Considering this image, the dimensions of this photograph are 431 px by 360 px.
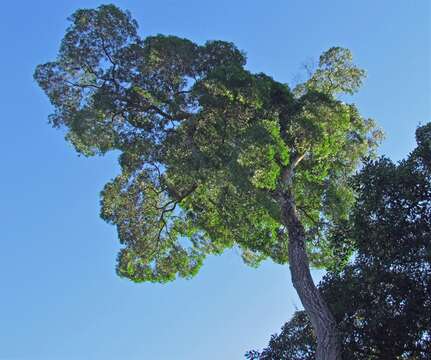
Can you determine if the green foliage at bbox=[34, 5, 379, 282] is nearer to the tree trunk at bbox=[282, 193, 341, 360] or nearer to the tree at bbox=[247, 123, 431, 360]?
the tree trunk at bbox=[282, 193, 341, 360]

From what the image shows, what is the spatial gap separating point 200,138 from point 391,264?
618 cm

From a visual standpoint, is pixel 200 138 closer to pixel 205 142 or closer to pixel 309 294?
pixel 205 142

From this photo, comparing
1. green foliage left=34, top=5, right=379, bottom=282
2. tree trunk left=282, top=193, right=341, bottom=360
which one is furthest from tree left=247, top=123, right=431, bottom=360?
green foliage left=34, top=5, right=379, bottom=282

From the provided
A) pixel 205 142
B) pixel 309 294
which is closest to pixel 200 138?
pixel 205 142

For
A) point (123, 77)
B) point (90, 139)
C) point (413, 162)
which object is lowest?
point (413, 162)

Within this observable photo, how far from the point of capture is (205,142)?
14258 mm

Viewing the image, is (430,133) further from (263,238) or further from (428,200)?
(263,238)

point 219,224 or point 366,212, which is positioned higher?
point 219,224

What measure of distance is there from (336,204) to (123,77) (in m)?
6.61

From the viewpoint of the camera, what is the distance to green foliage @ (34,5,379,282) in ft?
44.7

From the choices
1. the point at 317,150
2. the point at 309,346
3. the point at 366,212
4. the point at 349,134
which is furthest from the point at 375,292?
the point at 349,134

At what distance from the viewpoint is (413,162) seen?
1026 cm

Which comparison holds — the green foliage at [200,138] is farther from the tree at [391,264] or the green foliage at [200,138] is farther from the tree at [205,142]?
the tree at [391,264]

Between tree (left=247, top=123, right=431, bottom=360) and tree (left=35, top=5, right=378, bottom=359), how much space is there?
143 centimetres
